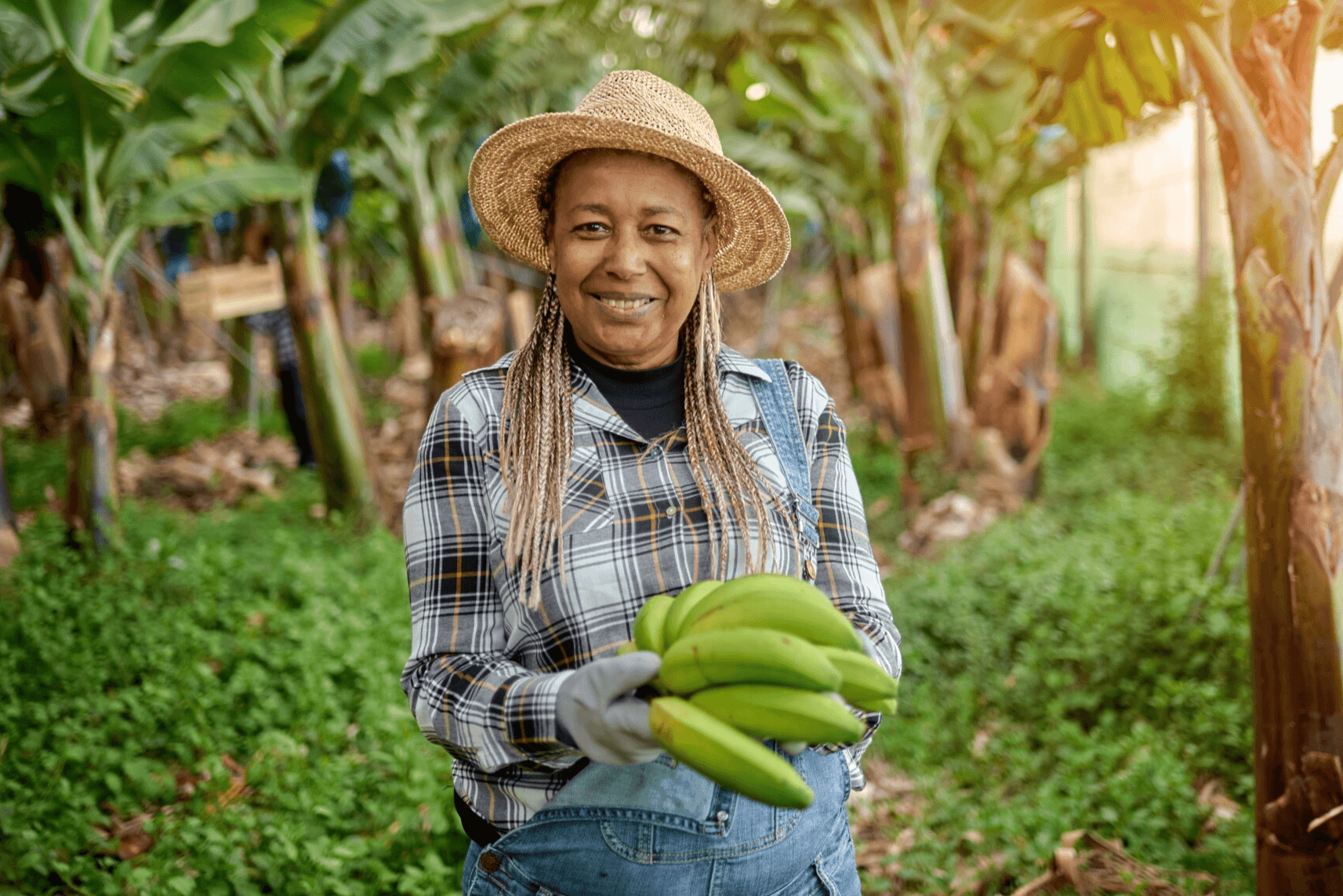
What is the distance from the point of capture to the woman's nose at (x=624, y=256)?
151 centimetres

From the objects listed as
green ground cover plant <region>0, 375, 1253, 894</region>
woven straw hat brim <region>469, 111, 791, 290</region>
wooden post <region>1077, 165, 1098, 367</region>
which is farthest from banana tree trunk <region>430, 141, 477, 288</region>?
woven straw hat brim <region>469, 111, 791, 290</region>

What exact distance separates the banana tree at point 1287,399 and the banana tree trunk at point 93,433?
18.5 ft

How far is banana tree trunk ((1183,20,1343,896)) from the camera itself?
2230mm

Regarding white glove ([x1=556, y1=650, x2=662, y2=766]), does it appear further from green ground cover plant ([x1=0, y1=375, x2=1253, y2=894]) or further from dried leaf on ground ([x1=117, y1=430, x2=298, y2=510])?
dried leaf on ground ([x1=117, y1=430, x2=298, y2=510])

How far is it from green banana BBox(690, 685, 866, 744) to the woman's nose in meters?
0.71

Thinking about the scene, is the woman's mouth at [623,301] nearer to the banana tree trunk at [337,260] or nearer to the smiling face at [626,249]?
the smiling face at [626,249]

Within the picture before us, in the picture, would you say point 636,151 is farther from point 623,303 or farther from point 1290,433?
point 1290,433

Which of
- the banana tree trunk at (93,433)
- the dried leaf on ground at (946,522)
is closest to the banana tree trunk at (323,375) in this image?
the banana tree trunk at (93,433)

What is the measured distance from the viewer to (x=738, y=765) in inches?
43.4

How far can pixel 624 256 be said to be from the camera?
1.51 meters

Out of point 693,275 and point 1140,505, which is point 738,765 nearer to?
point 693,275

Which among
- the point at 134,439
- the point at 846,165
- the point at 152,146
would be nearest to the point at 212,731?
the point at 152,146

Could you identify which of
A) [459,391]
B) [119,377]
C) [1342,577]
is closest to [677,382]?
[459,391]

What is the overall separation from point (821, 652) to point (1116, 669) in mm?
3285
